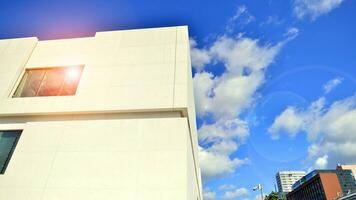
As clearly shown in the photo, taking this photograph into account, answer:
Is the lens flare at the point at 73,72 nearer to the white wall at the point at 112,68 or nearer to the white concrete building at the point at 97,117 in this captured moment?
the white concrete building at the point at 97,117

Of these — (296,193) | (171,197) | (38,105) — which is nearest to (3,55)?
(38,105)

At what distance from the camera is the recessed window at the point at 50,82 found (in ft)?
36.6

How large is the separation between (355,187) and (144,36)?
A: 11694cm

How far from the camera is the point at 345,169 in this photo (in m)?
99.1

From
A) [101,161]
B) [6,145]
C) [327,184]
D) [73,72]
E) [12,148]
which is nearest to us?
[101,161]

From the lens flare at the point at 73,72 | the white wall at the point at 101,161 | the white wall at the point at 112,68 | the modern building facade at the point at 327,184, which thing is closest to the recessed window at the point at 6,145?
the white wall at the point at 101,161

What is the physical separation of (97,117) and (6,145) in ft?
14.1

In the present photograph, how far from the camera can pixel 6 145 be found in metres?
9.91

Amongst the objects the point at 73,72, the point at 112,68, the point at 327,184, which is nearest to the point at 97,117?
the point at 112,68

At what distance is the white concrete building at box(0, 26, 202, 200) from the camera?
8.07 metres

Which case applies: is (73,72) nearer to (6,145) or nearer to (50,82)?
(50,82)

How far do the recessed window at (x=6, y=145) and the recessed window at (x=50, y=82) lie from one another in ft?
7.06

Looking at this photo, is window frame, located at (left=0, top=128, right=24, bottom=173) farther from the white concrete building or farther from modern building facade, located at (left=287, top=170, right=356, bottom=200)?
modern building facade, located at (left=287, top=170, right=356, bottom=200)

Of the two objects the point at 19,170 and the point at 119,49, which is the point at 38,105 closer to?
the point at 19,170
